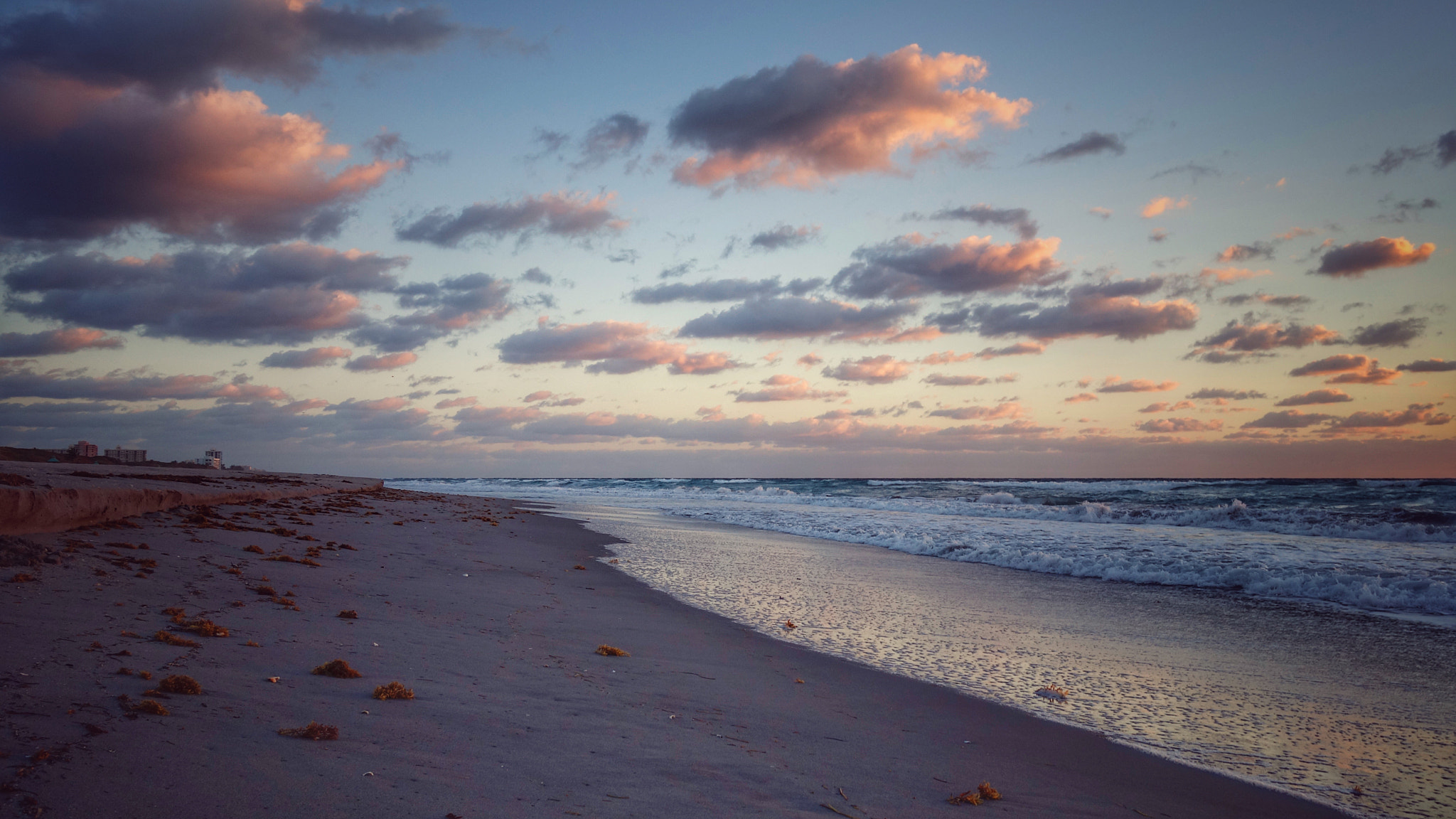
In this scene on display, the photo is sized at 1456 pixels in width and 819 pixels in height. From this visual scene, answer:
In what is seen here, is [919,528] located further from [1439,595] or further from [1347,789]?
[1347,789]

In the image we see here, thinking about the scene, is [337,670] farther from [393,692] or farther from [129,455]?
[129,455]

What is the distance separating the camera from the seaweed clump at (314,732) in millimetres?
3328

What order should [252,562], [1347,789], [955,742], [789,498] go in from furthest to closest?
[789,498], [252,562], [955,742], [1347,789]

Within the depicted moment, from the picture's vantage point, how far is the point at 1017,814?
11.7 feet

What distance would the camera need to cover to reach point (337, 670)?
4.34m

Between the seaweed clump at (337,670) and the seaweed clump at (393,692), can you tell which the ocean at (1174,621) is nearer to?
the seaweed clump at (393,692)

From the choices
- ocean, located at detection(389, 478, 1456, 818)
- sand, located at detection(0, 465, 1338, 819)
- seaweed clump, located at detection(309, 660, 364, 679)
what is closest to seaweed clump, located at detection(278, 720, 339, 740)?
sand, located at detection(0, 465, 1338, 819)

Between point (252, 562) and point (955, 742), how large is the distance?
295 inches

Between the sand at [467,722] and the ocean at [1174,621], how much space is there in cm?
61

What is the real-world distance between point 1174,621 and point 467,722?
8.73 meters

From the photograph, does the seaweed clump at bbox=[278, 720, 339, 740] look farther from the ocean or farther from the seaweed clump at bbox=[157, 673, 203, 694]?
the ocean

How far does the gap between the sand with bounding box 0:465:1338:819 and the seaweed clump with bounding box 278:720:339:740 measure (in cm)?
5

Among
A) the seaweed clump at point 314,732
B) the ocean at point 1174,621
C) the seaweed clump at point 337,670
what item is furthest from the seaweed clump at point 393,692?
→ the ocean at point 1174,621

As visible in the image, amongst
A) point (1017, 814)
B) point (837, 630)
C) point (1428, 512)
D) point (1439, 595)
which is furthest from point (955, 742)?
point (1428, 512)
